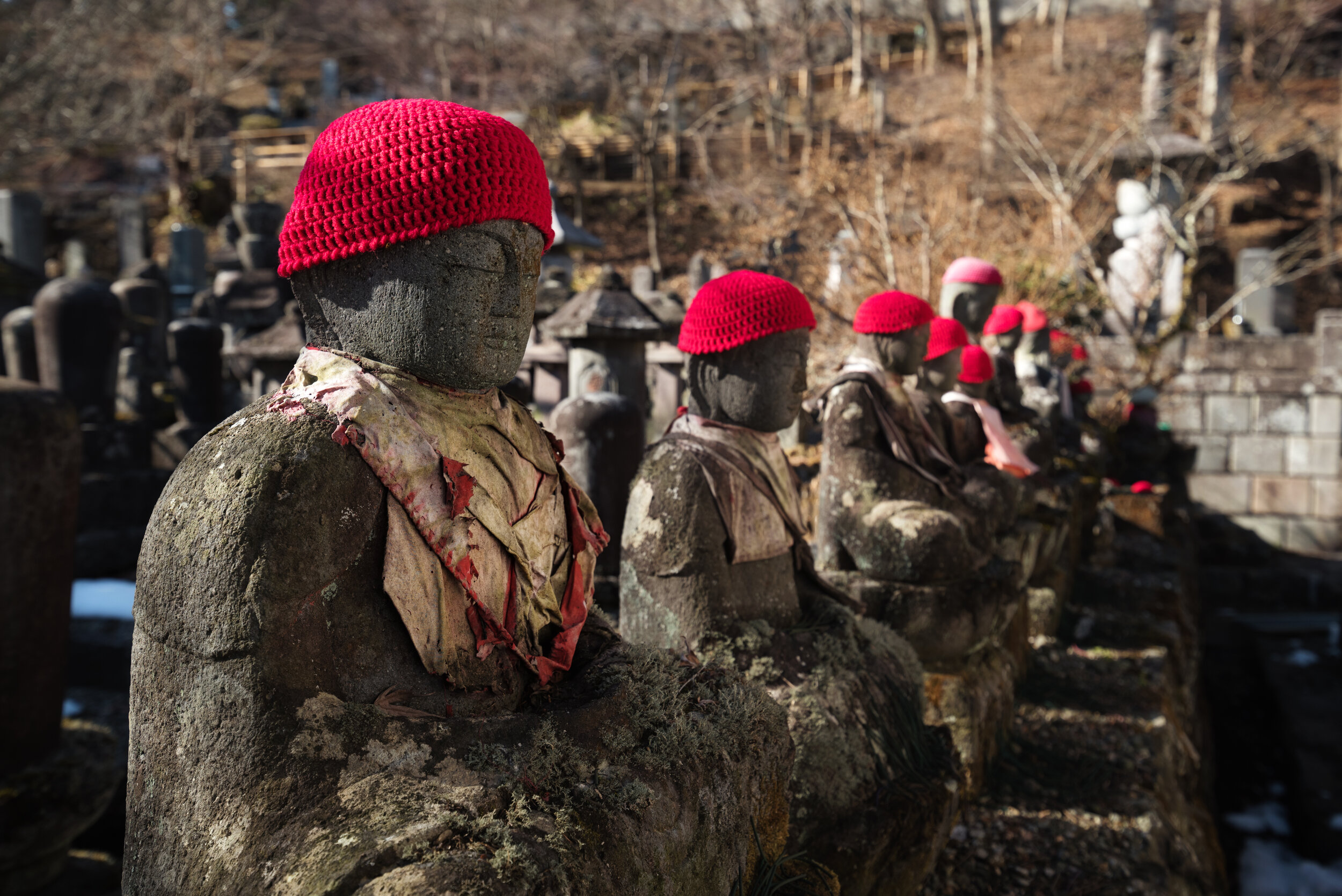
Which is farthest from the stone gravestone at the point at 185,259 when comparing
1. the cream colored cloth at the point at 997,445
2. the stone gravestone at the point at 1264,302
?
the stone gravestone at the point at 1264,302

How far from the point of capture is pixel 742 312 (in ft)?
8.64

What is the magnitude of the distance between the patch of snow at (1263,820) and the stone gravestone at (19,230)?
16.9 metres

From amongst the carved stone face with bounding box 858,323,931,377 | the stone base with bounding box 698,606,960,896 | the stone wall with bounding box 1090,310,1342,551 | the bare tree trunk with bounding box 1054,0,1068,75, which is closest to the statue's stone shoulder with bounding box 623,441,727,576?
the stone base with bounding box 698,606,960,896

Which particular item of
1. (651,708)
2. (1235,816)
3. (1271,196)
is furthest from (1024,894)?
(1271,196)

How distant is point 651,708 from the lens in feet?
5.29

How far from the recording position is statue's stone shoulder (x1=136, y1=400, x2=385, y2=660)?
1.34 m

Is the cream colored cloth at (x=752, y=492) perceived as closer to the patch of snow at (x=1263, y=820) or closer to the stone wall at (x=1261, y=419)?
the patch of snow at (x=1263, y=820)

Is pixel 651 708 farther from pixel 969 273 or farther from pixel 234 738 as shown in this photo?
pixel 969 273

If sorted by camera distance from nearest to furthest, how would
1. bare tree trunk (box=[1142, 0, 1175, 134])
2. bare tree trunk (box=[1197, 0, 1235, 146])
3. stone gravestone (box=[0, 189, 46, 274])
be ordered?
stone gravestone (box=[0, 189, 46, 274]) → bare tree trunk (box=[1197, 0, 1235, 146]) → bare tree trunk (box=[1142, 0, 1175, 134])

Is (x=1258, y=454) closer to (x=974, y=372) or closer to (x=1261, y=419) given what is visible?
(x=1261, y=419)

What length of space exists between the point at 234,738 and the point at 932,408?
3449mm

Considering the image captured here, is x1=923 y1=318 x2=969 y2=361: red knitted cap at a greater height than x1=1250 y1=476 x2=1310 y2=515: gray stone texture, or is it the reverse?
x1=923 y1=318 x2=969 y2=361: red knitted cap

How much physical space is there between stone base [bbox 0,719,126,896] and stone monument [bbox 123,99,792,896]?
8.34 ft

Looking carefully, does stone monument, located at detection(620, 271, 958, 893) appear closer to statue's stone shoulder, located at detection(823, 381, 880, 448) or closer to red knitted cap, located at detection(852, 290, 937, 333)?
statue's stone shoulder, located at detection(823, 381, 880, 448)
